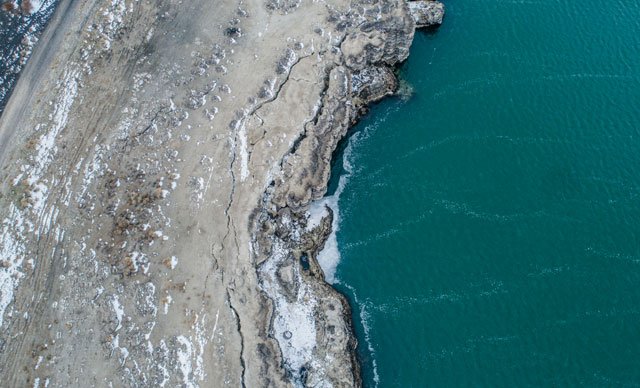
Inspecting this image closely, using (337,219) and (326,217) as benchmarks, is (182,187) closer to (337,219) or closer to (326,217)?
(326,217)

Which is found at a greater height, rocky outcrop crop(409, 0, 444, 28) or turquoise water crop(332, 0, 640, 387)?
rocky outcrop crop(409, 0, 444, 28)

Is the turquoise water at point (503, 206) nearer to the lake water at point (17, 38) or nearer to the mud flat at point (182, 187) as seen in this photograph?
the mud flat at point (182, 187)

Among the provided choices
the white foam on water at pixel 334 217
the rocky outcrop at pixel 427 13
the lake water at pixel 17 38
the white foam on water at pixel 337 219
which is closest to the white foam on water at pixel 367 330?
the white foam on water at pixel 337 219

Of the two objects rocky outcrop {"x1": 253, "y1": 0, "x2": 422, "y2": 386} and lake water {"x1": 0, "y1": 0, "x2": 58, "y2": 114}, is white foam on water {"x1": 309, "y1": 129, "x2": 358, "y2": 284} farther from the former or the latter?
lake water {"x1": 0, "y1": 0, "x2": 58, "y2": 114}

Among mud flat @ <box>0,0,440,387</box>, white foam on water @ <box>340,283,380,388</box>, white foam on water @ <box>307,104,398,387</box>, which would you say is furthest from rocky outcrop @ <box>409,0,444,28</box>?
white foam on water @ <box>340,283,380,388</box>

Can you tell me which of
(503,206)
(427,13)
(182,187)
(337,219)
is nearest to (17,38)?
(182,187)
